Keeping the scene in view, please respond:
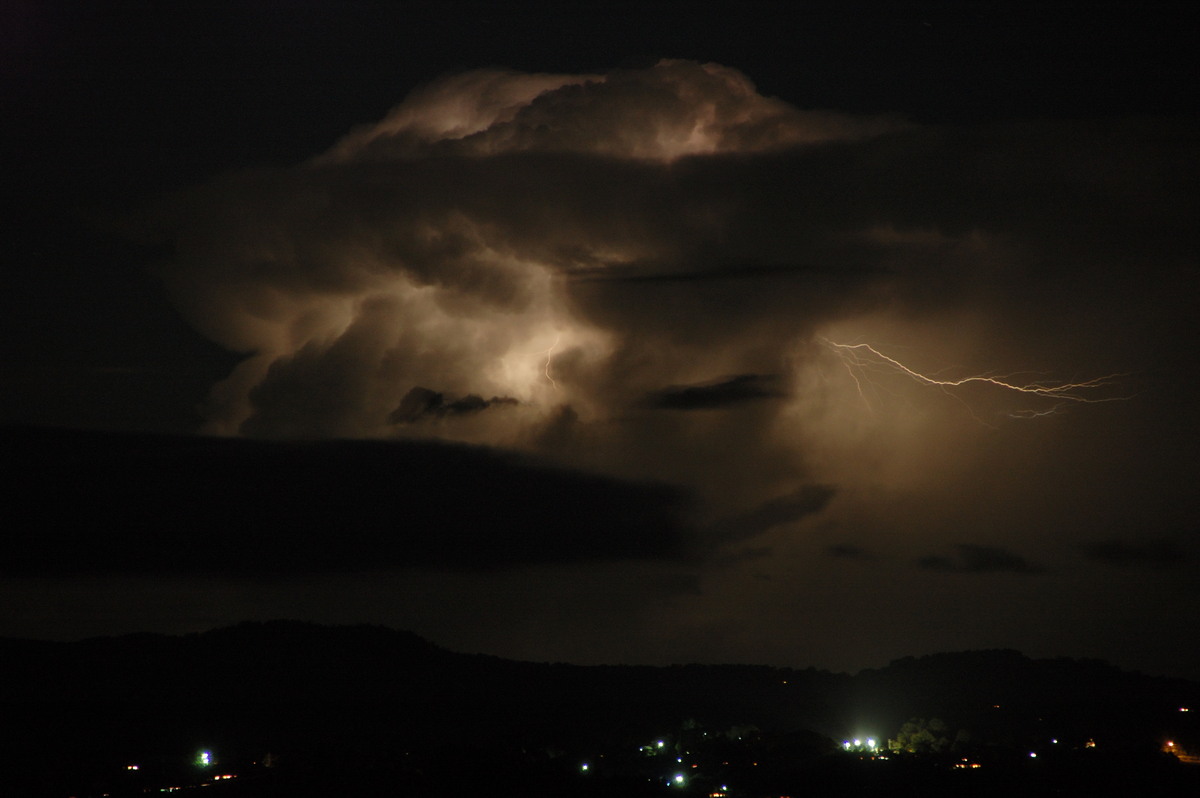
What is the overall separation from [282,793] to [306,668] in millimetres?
74130

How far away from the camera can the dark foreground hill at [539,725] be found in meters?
62.5

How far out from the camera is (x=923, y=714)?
123562 mm

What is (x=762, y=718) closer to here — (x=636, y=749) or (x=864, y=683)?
(x=864, y=683)

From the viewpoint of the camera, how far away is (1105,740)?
91562 millimetres

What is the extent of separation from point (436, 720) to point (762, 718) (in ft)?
122

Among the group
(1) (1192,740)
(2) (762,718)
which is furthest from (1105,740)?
(2) (762,718)

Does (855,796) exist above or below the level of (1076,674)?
below

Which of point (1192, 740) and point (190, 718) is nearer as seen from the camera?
point (1192, 740)

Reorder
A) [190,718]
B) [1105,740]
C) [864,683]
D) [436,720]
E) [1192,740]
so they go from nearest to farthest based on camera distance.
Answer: [1192,740]
[1105,740]
[190,718]
[436,720]
[864,683]

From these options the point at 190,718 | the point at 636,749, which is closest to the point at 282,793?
the point at 636,749

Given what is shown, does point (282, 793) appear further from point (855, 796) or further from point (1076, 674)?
point (1076, 674)

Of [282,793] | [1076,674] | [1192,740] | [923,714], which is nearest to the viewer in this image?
[282,793]

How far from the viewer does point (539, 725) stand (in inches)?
4427

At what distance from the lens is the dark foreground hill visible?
62.5 meters
